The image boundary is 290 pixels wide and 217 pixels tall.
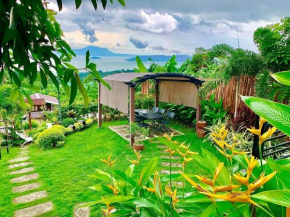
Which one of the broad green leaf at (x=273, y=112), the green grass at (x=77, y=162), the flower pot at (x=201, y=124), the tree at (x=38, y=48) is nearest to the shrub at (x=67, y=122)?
the green grass at (x=77, y=162)

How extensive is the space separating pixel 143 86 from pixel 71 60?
9948 millimetres

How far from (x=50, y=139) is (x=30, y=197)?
3963 mm

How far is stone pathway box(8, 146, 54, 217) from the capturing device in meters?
3.54

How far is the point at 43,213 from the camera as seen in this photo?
3.46 metres

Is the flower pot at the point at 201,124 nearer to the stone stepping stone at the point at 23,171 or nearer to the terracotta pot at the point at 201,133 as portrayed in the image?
the terracotta pot at the point at 201,133

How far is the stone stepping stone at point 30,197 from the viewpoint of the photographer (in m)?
3.89

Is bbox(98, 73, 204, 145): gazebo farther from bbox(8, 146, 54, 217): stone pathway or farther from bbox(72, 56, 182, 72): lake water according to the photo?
bbox(8, 146, 54, 217): stone pathway

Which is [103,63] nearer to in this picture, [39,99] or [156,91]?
[156,91]

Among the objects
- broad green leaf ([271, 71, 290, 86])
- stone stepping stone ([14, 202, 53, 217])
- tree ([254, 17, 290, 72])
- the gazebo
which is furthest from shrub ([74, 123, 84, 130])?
broad green leaf ([271, 71, 290, 86])

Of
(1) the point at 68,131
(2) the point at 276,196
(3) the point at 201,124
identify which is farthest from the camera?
(1) the point at 68,131

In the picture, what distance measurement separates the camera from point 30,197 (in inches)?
159

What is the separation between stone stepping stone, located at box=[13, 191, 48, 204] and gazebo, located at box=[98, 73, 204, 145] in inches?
125

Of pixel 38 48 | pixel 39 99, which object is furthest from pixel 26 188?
pixel 39 99

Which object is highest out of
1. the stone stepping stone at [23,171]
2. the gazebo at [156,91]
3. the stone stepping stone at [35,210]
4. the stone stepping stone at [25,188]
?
the gazebo at [156,91]
